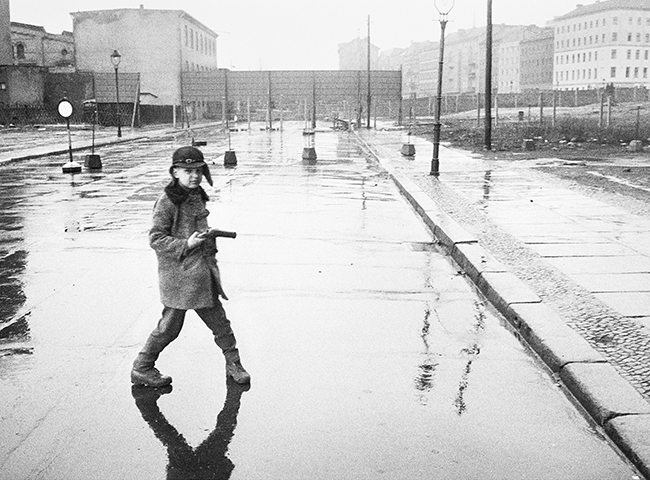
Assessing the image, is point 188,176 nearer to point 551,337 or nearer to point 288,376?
point 288,376

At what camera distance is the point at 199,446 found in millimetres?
4023

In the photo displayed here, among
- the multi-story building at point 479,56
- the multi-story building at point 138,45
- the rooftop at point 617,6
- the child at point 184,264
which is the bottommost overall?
the child at point 184,264

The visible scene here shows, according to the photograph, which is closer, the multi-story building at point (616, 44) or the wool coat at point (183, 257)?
the wool coat at point (183, 257)

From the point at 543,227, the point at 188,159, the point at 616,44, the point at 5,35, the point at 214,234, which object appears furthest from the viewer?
the point at 616,44

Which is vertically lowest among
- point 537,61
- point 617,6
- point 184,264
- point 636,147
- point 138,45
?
point 184,264

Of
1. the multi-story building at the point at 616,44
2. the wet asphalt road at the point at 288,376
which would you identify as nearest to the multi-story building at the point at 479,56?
the multi-story building at the point at 616,44

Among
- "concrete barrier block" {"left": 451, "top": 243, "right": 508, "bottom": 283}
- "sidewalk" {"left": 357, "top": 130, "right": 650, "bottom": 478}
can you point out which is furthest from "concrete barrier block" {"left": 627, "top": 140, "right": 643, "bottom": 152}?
"concrete barrier block" {"left": 451, "top": 243, "right": 508, "bottom": 283}

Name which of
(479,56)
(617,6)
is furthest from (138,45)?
(479,56)

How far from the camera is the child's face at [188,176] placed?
4609mm

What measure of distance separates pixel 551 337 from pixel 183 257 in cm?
260

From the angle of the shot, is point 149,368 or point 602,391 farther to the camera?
point 149,368

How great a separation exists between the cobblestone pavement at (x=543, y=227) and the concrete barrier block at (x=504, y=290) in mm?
131

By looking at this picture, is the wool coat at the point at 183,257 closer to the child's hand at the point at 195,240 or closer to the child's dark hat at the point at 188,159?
the child's hand at the point at 195,240

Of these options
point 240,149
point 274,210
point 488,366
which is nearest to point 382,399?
point 488,366
